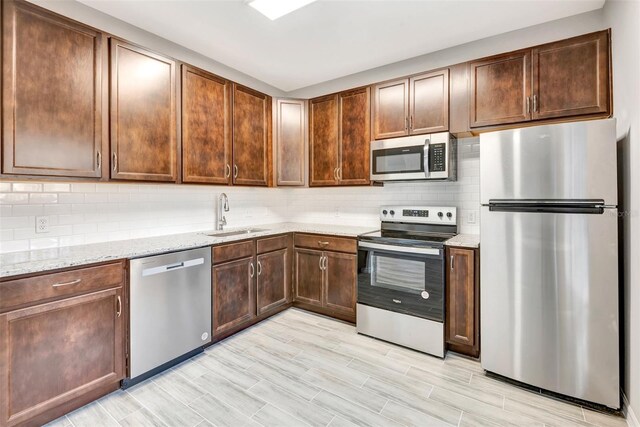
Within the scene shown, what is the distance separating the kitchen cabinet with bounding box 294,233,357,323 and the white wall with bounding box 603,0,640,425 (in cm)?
194

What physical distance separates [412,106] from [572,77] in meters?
1.20

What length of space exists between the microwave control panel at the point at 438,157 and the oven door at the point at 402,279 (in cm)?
76

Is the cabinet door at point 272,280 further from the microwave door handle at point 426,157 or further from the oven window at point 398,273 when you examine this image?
the microwave door handle at point 426,157

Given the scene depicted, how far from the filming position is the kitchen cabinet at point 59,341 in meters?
1.61

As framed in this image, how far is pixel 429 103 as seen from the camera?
2855 millimetres

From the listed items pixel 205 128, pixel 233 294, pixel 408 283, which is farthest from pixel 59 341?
pixel 408 283

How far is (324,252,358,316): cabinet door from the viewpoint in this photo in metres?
3.09

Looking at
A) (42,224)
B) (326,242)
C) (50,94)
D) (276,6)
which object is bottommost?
(326,242)

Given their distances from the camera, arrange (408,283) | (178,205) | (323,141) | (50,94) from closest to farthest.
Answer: (50,94)
(408,283)
(178,205)
(323,141)

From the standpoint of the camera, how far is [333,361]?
2.48 meters

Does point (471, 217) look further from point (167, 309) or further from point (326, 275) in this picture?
point (167, 309)

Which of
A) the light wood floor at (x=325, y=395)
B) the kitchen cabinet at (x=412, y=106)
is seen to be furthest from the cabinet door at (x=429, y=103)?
the light wood floor at (x=325, y=395)

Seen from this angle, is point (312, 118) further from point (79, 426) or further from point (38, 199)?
point (79, 426)

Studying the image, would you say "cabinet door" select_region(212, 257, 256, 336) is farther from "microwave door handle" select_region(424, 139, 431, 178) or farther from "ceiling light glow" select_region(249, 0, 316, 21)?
"ceiling light glow" select_region(249, 0, 316, 21)
